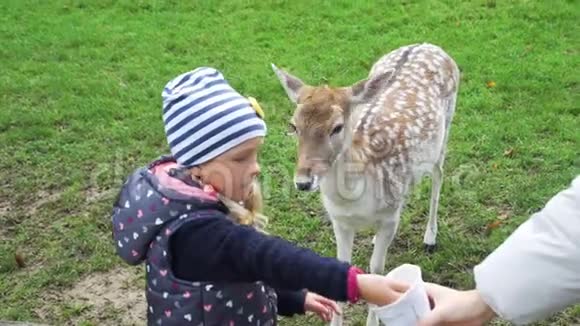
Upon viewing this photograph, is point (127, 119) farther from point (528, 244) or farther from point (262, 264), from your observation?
point (528, 244)

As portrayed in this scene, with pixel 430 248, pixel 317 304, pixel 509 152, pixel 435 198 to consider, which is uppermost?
pixel 317 304

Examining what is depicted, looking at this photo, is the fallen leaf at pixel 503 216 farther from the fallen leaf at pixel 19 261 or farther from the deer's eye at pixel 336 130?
the fallen leaf at pixel 19 261

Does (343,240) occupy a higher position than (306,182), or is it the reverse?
(306,182)

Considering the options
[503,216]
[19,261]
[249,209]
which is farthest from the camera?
[503,216]

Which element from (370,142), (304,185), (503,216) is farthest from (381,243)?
(503,216)

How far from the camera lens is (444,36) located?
8.70m

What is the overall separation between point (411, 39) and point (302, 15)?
156 centimetres

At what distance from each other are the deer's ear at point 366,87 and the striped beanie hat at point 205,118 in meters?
1.88

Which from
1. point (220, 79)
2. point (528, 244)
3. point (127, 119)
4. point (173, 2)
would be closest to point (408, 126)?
point (220, 79)

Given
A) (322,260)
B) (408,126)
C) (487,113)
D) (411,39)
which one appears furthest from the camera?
(411,39)

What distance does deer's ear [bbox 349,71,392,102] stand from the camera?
14.3 feet

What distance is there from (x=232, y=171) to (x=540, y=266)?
0.98 m

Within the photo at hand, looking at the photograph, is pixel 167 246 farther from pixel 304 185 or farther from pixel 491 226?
pixel 491 226

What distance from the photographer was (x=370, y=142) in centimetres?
456
